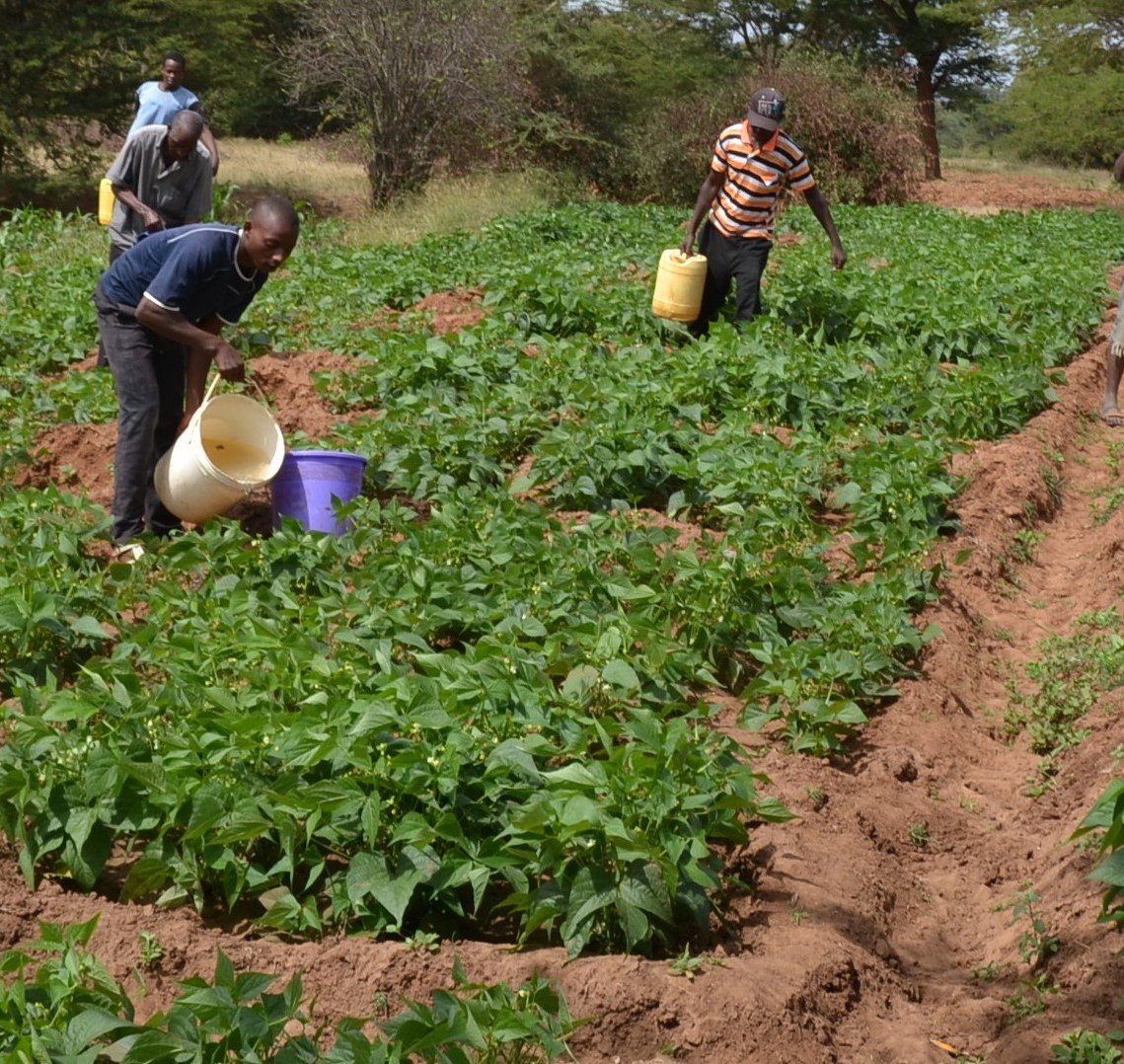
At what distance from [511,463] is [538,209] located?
39.3ft

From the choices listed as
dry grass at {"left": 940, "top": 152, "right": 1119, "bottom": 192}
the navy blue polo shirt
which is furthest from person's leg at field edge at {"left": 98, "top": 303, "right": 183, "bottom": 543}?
dry grass at {"left": 940, "top": 152, "right": 1119, "bottom": 192}

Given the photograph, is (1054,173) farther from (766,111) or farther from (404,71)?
(766,111)

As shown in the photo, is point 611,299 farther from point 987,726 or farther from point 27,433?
point 987,726

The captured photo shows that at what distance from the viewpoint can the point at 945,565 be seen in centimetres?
650

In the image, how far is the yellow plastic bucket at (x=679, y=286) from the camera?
31.3 feet

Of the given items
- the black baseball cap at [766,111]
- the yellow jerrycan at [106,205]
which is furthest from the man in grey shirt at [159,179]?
the black baseball cap at [766,111]

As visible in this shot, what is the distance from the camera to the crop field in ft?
12.0

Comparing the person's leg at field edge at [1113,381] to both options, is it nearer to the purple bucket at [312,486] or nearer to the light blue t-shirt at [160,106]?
the purple bucket at [312,486]

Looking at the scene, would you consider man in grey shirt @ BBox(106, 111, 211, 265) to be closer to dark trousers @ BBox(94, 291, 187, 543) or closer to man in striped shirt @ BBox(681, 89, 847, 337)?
dark trousers @ BBox(94, 291, 187, 543)

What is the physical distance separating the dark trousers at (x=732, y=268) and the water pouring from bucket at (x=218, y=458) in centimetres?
372

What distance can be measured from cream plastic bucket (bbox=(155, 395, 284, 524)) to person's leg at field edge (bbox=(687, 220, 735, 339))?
146 inches

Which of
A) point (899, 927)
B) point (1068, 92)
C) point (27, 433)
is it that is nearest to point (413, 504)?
point (27, 433)

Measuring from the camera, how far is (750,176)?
363 inches

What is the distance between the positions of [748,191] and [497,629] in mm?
→ 5075
